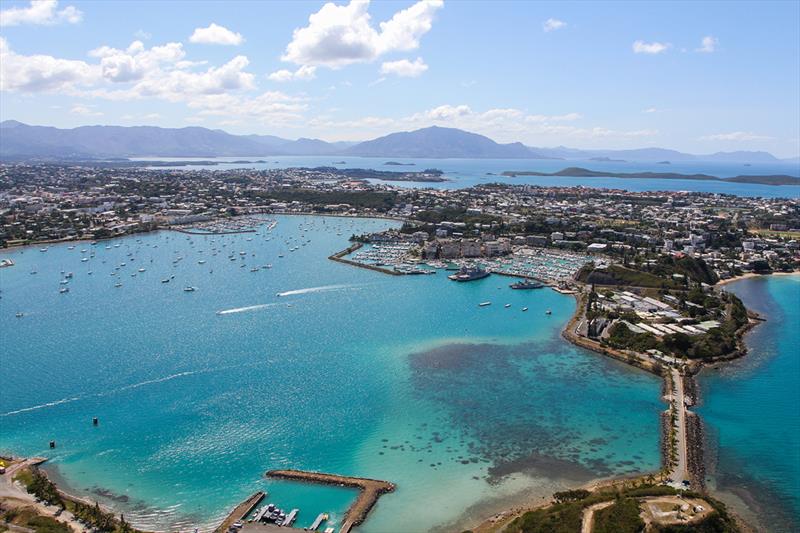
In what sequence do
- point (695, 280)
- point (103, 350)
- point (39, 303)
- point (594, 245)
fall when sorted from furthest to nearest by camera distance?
point (594, 245) < point (695, 280) < point (39, 303) < point (103, 350)

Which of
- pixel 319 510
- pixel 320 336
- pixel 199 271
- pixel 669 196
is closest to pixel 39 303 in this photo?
pixel 199 271

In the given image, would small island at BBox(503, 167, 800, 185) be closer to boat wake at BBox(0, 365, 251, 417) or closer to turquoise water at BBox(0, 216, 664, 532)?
turquoise water at BBox(0, 216, 664, 532)

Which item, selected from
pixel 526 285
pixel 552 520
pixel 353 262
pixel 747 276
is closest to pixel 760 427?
pixel 552 520

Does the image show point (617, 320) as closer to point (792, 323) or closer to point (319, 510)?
point (792, 323)

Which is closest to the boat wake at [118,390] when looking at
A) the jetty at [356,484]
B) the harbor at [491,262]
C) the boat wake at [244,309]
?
the boat wake at [244,309]

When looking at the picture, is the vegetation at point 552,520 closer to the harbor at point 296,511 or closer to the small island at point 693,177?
the harbor at point 296,511

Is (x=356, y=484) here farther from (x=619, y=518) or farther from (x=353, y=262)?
(x=353, y=262)
